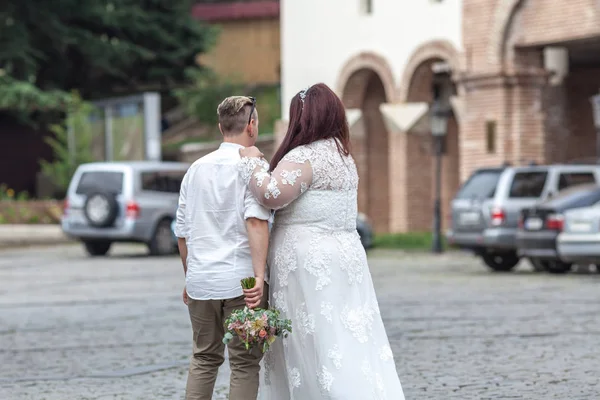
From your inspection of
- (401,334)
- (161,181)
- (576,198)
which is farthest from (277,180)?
(161,181)

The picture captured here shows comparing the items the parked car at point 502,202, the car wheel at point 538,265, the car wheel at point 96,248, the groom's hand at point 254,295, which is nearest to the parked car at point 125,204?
the car wheel at point 96,248

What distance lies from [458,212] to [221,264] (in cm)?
1711

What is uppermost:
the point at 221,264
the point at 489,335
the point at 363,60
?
the point at 363,60

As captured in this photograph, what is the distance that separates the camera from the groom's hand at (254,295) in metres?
6.85

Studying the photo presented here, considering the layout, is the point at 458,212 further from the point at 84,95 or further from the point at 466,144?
the point at 84,95

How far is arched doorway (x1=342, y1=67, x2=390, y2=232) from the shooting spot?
122 ft

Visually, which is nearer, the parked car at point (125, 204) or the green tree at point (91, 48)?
the parked car at point (125, 204)

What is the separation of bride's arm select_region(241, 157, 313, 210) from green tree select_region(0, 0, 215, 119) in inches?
1339

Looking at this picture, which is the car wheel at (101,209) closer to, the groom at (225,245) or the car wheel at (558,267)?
the car wheel at (558,267)

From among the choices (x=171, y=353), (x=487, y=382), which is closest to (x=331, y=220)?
(x=487, y=382)

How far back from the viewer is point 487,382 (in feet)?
32.3

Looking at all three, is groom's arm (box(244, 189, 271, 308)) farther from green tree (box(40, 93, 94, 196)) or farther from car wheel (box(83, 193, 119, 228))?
green tree (box(40, 93, 94, 196))

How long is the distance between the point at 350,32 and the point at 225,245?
2934cm

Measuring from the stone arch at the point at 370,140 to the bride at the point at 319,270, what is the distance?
96.2 feet
